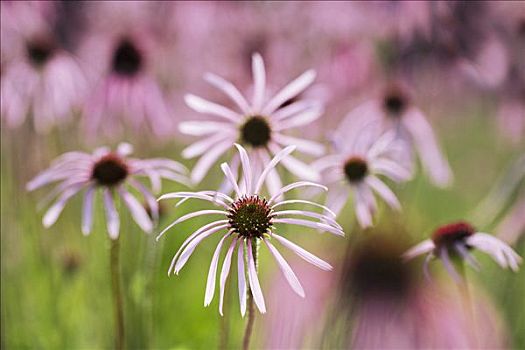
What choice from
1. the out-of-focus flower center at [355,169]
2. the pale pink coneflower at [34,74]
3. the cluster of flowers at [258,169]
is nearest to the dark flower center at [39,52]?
the pale pink coneflower at [34,74]

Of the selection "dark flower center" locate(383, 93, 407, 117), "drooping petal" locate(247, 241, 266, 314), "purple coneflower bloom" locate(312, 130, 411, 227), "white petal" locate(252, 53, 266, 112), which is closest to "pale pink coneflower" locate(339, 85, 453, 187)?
"dark flower center" locate(383, 93, 407, 117)

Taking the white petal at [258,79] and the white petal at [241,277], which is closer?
the white petal at [241,277]

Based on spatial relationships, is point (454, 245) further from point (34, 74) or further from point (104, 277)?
point (34, 74)

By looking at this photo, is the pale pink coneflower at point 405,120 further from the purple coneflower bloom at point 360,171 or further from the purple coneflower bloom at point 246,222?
the purple coneflower bloom at point 246,222

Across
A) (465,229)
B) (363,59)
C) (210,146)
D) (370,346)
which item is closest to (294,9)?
(363,59)

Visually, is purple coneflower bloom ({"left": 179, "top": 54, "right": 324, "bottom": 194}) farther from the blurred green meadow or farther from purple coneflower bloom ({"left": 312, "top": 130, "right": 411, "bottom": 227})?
the blurred green meadow
